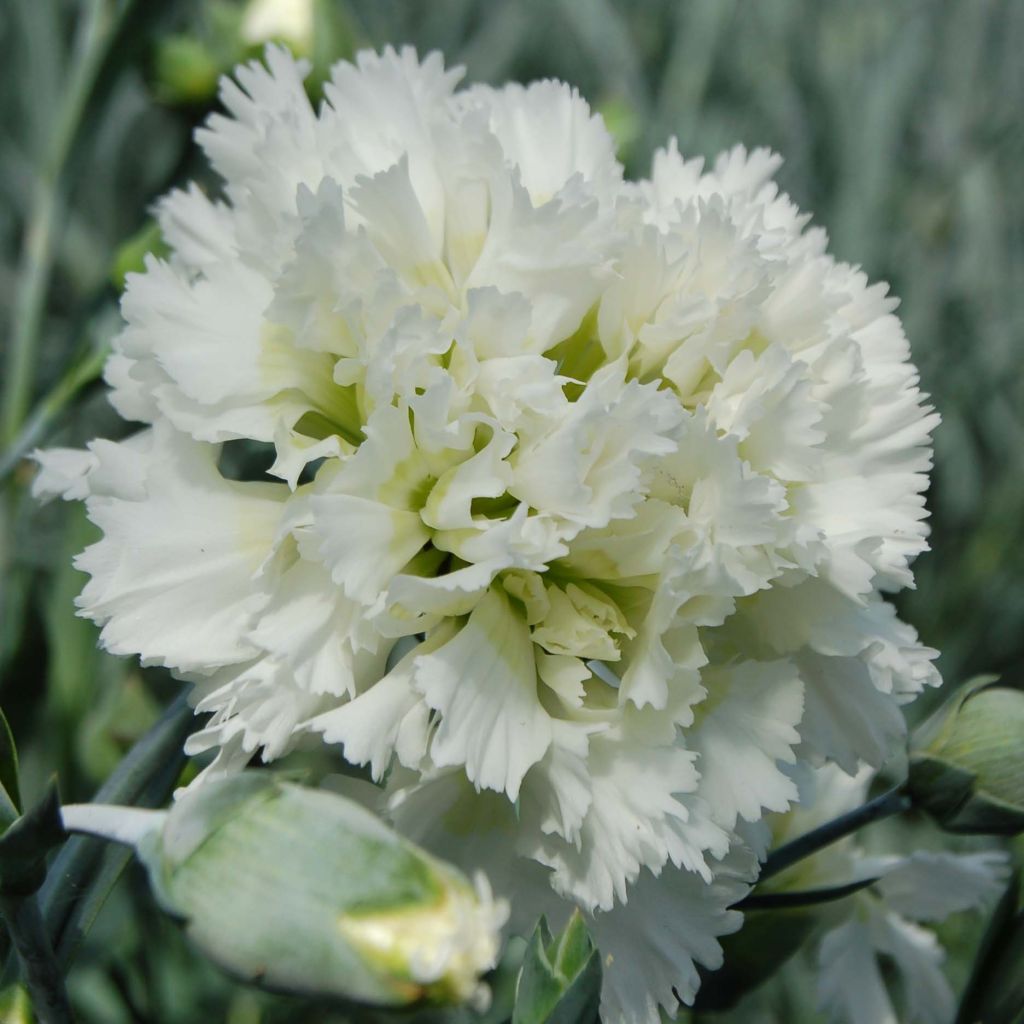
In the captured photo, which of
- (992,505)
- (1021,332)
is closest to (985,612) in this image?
(992,505)

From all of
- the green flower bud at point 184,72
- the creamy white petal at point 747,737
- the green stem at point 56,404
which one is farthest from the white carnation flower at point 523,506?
the green flower bud at point 184,72

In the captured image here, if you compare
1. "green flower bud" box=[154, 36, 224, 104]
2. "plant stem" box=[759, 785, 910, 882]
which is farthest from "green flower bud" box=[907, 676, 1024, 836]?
"green flower bud" box=[154, 36, 224, 104]

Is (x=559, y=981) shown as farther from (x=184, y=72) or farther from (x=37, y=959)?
(x=184, y=72)

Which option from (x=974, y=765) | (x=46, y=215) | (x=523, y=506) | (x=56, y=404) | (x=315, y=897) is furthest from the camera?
(x=46, y=215)

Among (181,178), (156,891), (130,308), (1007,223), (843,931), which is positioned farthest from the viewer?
(1007,223)

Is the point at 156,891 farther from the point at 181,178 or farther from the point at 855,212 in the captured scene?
the point at 855,212

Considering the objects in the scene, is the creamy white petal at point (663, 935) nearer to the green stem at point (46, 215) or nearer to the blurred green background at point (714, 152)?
the blurred green background at point (714, 152)

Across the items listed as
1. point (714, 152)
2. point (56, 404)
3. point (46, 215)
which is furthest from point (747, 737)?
point (714, 152)
